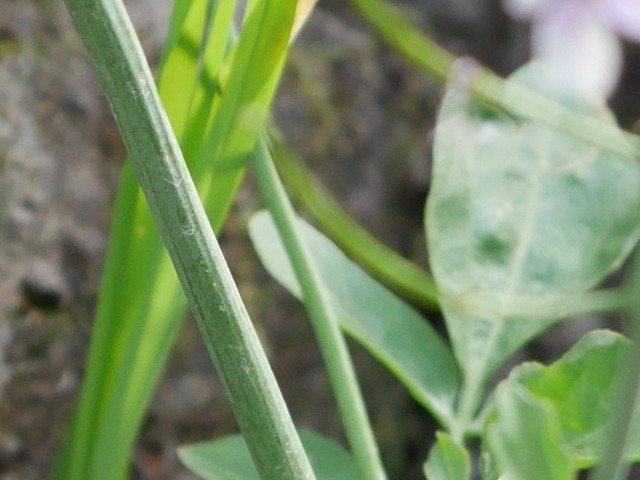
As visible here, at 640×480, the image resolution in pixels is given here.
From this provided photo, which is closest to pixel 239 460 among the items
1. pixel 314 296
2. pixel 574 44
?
pixel 314 296

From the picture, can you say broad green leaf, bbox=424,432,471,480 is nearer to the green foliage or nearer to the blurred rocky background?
the green foliage

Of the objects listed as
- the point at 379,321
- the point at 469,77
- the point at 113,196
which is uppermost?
the point at 469,77

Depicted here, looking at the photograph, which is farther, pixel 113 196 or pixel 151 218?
pixel 113 196

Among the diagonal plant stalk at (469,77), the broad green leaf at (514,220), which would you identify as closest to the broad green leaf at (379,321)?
the broad green leaf at (514,220)

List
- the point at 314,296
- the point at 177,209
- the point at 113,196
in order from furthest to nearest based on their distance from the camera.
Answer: the point at 113,196 < the point at 314,296 < the point at 177,209

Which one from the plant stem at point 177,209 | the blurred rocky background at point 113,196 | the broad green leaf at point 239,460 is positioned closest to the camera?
the plant stem at point 177,209

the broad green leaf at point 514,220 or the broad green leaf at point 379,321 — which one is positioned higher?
the broad green leaf at point 514,220

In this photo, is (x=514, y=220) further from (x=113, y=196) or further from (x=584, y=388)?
(x=113, y=196)

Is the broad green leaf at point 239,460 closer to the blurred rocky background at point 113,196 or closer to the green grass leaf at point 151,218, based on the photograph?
the green grass leaf at point 151,218
